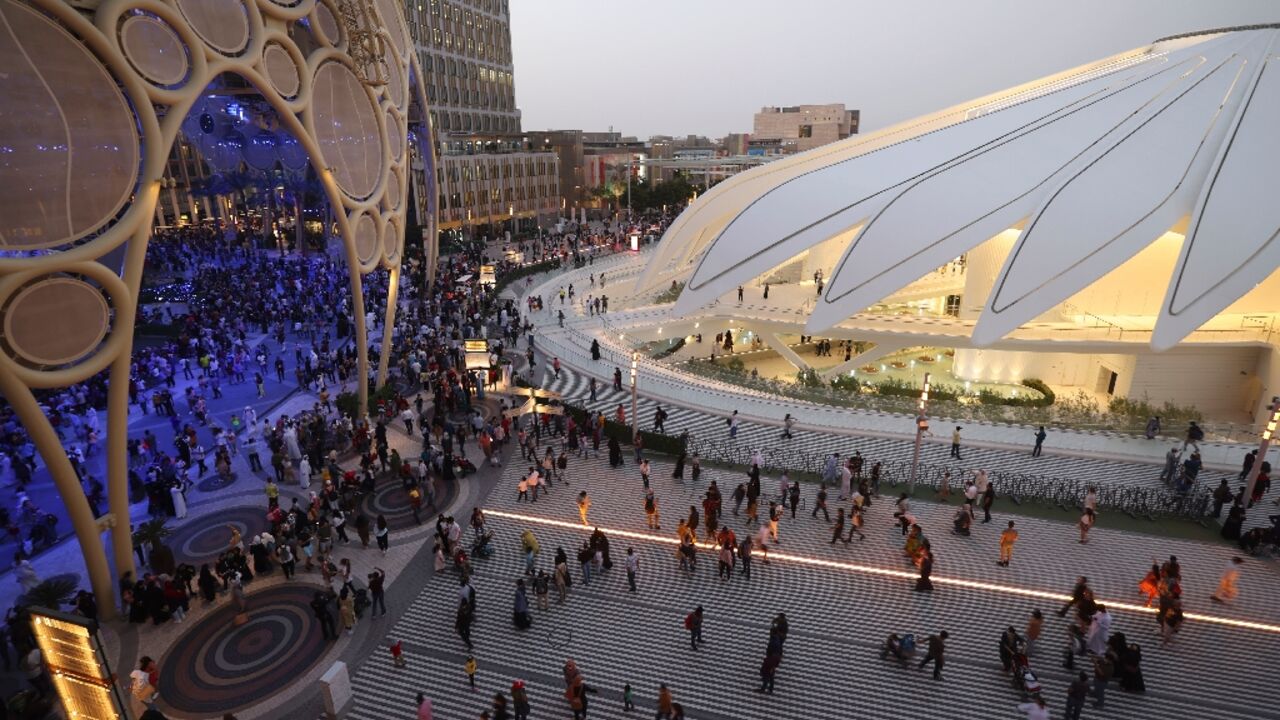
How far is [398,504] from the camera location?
14586 mm

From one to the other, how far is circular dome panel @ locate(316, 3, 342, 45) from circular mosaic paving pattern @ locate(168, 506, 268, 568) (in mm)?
12300

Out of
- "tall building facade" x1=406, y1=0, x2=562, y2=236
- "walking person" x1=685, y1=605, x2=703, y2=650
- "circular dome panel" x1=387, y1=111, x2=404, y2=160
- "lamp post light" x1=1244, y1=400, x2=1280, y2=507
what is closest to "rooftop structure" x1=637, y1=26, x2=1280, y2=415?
"lamp post light" x1=1244, y1=400, x2=1280, y2=507

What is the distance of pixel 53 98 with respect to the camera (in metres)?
10.0

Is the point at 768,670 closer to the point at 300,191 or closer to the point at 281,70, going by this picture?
the point at 281,70

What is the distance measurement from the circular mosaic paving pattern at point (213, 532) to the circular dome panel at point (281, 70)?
32.2ft

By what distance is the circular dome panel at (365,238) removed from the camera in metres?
18.6

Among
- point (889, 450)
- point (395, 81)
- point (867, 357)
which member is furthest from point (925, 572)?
point (395, 81)

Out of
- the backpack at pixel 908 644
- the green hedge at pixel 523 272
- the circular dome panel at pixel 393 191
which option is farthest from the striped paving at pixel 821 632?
the green hedge at pixel 523 272

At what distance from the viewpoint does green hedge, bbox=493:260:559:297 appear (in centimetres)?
3888

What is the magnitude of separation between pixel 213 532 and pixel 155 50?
9.40m

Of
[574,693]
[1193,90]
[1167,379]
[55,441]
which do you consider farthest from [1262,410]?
[55,441]

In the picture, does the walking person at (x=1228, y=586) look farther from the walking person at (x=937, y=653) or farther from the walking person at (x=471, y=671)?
the walking person at (x=471, y=671)

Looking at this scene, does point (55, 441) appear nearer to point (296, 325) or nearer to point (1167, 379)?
point (296, 325)

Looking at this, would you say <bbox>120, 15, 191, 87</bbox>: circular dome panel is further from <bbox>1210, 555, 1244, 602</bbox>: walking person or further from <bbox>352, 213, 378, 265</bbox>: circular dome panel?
<bbox>1210, 555, 1244, 602</bbox>: walking person
